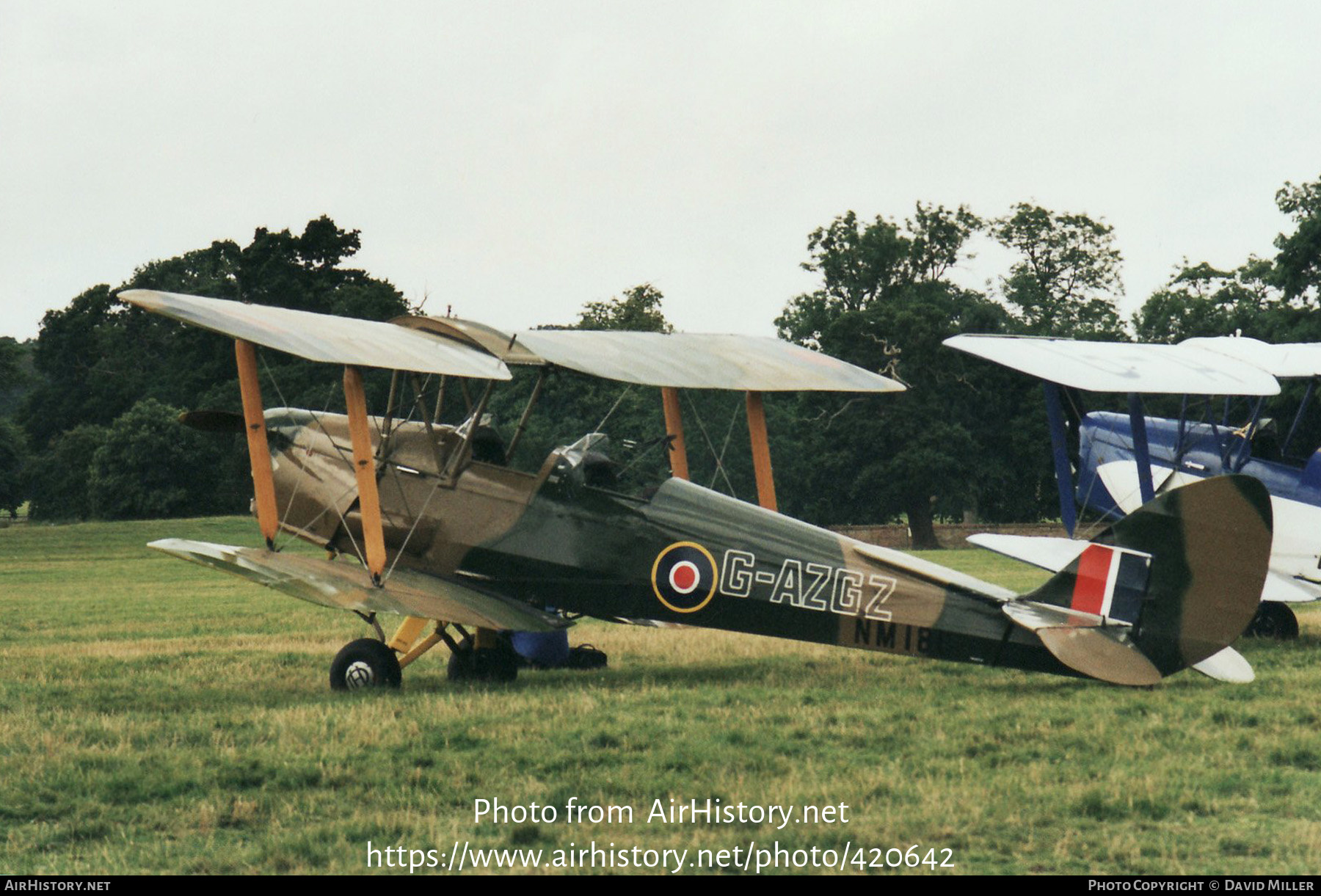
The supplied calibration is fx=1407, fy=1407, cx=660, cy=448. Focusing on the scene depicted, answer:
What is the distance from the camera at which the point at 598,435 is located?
9.38m

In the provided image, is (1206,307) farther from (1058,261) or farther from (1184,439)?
(1184,439)

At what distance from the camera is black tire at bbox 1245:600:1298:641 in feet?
41.4

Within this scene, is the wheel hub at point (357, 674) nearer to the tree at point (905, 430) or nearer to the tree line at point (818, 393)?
the tree line at point (818, 393)

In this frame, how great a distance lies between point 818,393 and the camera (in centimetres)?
5206

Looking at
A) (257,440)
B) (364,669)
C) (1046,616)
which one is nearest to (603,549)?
(364,669)

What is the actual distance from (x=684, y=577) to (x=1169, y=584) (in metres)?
2.92

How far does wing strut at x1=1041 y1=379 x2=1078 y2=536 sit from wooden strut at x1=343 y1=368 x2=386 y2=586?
5969mm

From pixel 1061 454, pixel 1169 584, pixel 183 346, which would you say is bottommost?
pixel 1169 584

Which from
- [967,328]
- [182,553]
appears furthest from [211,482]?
[182,553]

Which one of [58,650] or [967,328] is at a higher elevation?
[967,328]

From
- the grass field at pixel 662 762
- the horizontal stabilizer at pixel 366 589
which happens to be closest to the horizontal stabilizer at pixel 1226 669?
the grass field at pixel 662 762

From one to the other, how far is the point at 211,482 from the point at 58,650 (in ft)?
137

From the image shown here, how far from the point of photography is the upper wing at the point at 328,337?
27.6 feet
